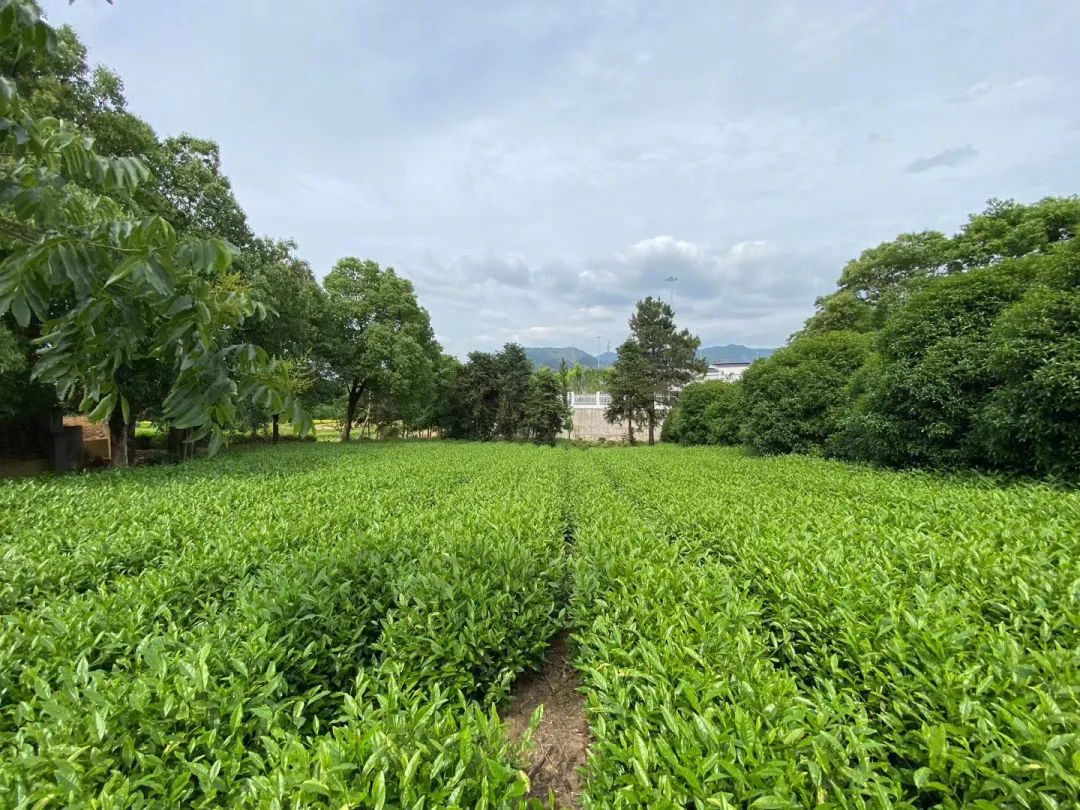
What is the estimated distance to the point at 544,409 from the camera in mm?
28203

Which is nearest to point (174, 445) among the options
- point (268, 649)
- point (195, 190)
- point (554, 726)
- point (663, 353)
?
point (195, 190)

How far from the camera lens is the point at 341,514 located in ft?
17.1

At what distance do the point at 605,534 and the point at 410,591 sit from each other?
6.44 ft

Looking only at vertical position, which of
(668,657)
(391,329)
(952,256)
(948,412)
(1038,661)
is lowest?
(668,657)

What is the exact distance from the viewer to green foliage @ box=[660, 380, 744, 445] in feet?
57.1

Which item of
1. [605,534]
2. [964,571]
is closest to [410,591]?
[605,534]

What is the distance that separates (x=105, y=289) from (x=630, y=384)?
26.8 metres

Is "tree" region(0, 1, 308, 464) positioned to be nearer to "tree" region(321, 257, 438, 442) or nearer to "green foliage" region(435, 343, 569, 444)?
"tree" region(321, 257, 438, 442)

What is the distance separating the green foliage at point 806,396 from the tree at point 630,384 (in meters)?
14.2

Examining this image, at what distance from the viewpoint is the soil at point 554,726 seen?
2.17m

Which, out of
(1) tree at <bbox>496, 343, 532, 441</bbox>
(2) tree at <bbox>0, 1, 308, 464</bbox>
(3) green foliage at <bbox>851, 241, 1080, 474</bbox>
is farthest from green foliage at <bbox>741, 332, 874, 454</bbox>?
(1) tree at <bbox>496, 343, 532, 441</bbox>

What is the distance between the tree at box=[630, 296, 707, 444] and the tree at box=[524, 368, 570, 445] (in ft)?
17.7

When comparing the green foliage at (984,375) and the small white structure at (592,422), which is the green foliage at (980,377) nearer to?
the green foliage at (984,375)

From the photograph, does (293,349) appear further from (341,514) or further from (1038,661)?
(1038,661)
